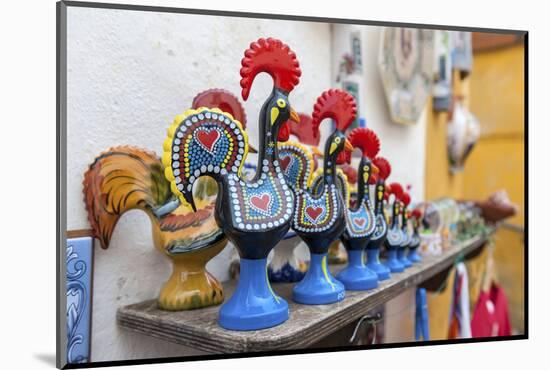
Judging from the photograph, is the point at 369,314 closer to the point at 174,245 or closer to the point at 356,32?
the point at 174,245

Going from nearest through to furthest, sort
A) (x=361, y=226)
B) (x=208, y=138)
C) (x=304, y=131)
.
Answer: (x=208, y=138) < (x=361, y=226) < (x=304, y=131)

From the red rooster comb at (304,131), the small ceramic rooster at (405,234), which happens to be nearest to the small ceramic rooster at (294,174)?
the red rooster comb at (304,131)

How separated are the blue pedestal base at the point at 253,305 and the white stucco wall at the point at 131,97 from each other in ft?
0.61

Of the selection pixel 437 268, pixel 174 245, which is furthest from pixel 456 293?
pixel 174 245

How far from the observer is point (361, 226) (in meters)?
0.75

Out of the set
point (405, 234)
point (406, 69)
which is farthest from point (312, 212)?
point (406, 69)

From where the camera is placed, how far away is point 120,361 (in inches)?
25.3

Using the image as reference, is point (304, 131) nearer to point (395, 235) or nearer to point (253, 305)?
point (395, 235)

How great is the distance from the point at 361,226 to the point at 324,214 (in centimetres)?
12

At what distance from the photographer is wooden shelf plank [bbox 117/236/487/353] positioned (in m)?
0.53

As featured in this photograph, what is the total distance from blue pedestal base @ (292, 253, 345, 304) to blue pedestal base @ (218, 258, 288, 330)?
0.26ft

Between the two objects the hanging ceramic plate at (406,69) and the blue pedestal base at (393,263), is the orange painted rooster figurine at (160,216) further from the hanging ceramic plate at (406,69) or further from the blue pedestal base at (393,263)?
the hanging ceramic plate at (406,69)

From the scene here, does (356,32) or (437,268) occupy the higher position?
(356,32)

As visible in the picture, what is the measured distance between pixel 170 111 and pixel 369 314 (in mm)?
526
